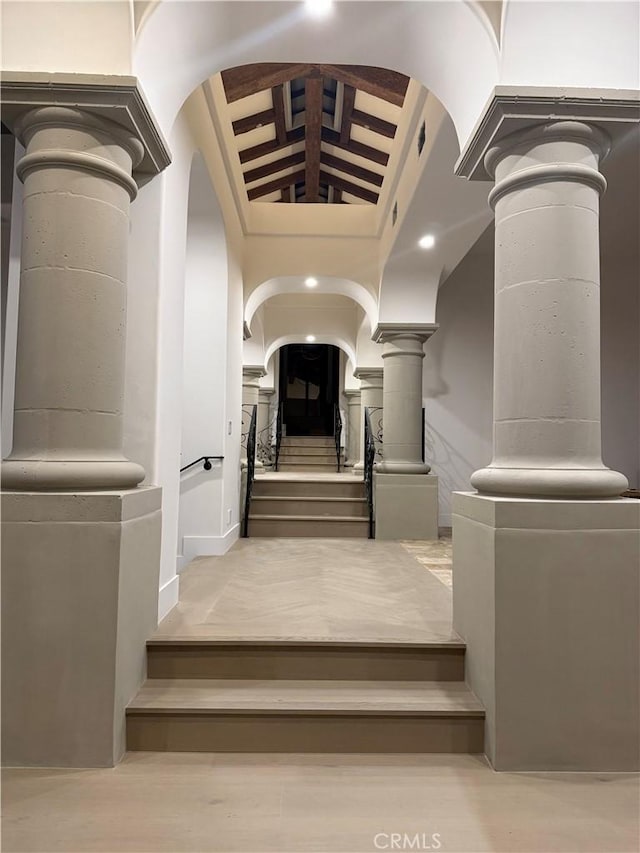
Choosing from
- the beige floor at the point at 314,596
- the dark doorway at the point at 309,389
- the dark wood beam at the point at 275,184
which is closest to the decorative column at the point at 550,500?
the beige floor at the point at 314,596

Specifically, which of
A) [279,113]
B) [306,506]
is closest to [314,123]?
[279,113]

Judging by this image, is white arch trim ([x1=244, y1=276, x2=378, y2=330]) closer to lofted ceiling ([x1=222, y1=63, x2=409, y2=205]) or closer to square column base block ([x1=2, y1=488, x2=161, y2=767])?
lofted ceiling ([x1=222, y1=63, x2=409, y2=205])

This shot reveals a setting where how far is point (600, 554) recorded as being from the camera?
2373 mm

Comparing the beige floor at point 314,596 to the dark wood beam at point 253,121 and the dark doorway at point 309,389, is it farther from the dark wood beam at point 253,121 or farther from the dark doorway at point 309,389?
the dark doorway at point 309,389

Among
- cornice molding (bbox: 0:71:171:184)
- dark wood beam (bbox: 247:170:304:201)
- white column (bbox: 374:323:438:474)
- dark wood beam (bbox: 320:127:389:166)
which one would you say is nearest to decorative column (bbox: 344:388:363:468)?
white column (bbox: 374:323:438:474)

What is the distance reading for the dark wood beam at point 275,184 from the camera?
7977mm

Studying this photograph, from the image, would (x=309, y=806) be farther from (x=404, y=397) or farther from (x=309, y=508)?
(x=404, y=397)

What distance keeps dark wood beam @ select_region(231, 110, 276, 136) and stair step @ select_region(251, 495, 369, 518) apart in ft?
13.7

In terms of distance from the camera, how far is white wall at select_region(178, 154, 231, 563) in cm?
539

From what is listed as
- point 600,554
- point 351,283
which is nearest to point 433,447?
point 351,283

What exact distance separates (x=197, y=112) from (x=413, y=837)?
4.48m

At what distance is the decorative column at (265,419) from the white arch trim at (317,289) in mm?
4946

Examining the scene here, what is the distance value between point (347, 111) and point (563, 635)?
5.73 m

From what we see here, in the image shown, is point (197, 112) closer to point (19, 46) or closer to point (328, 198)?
point (19, 46)
